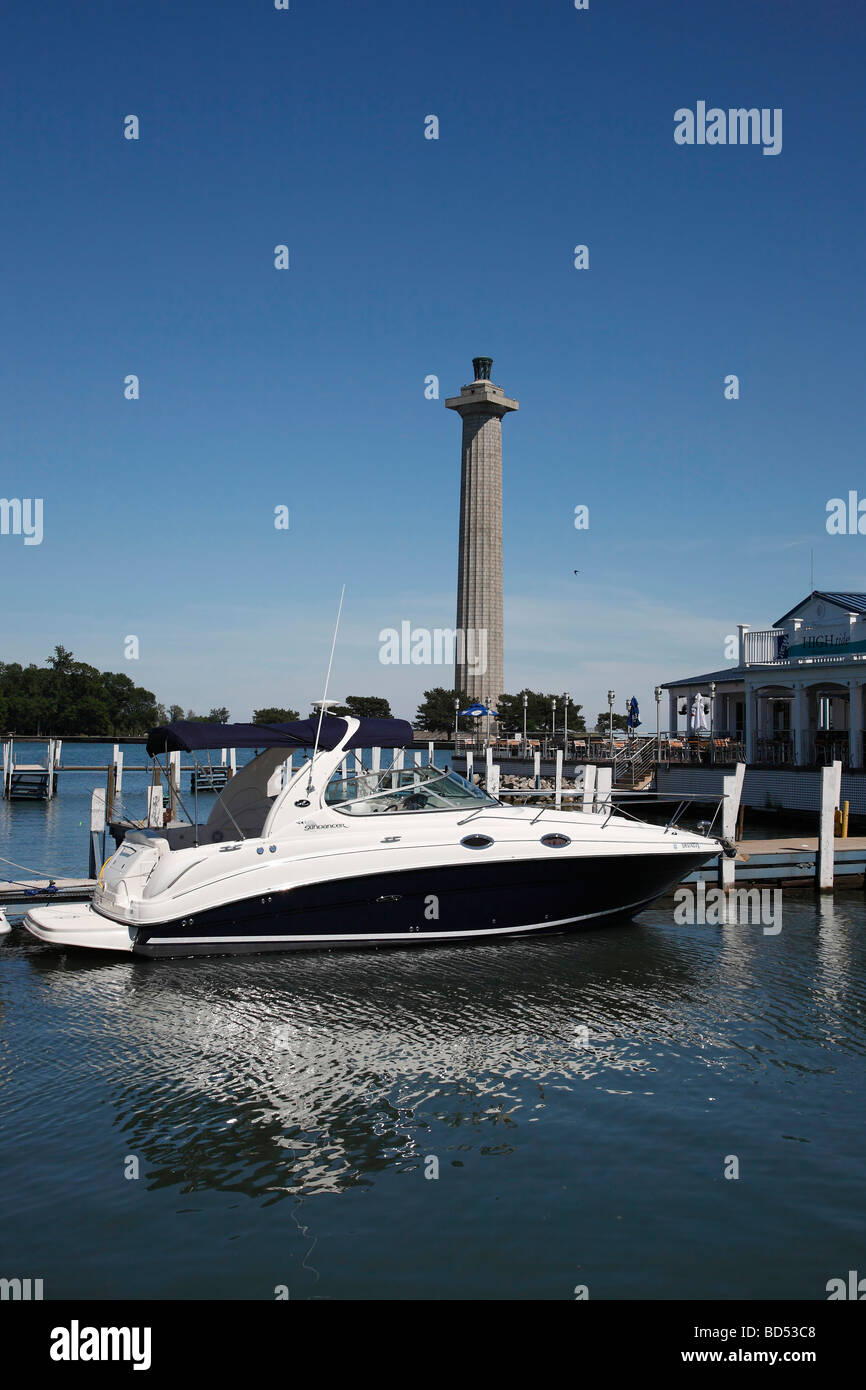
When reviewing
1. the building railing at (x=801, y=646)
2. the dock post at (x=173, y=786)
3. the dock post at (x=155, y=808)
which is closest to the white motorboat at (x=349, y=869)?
the dock post at (x=173, y=786)

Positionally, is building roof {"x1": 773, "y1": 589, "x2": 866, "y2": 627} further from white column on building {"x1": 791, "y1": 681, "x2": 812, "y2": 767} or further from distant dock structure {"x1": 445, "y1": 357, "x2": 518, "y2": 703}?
distant dock structure {"x1": 445, "y1": 357, "x2": 518, "y2": 703}

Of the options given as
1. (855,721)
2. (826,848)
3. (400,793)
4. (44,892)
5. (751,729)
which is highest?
(855,721)

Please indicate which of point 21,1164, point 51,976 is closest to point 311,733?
point 51,976

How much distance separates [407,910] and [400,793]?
1790 millimetres

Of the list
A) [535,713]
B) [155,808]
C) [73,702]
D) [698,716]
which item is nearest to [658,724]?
[698,716]

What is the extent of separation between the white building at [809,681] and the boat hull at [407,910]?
2226 cm

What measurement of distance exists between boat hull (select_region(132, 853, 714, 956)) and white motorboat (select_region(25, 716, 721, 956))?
0.02 m

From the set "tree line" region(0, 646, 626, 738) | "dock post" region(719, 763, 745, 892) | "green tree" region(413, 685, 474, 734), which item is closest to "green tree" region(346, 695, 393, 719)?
"green tree" region(413, 685, 474, 734)

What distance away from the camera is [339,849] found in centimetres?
1458

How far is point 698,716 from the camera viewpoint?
45.0m

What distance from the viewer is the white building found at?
3556 cm

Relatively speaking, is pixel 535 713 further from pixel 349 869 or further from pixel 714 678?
pixel 349 869
